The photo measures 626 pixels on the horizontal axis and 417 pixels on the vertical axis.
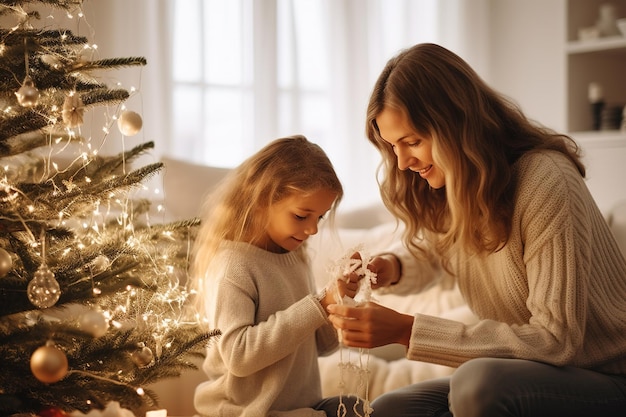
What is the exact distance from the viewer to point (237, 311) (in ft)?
5.18

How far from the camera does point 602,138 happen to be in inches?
122

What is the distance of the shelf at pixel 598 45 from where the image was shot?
306cm

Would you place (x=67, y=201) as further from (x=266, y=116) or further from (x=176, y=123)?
(x=266, y=116)

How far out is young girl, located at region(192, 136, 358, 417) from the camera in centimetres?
155

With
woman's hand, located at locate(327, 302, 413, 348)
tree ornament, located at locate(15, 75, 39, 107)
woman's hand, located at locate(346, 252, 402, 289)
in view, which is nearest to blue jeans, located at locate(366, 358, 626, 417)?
woman's hand, located at locate(327, 302, 413, 348)

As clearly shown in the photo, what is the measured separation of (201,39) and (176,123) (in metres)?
0.34

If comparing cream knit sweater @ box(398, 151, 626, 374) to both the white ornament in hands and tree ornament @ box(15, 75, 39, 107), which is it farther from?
tree ornament @ box(15, 75, 39, 107)

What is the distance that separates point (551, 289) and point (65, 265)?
913mm

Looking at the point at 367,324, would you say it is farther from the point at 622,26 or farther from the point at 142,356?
the point at 622,26

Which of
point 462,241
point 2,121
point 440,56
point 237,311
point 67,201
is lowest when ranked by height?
point 237,311

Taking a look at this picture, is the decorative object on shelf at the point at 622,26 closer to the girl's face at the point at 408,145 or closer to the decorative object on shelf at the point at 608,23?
the decorative object on shelf at the point at 608,23

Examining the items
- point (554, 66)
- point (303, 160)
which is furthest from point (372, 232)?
point (554, 66)

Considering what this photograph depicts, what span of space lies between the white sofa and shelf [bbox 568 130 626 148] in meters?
0.94

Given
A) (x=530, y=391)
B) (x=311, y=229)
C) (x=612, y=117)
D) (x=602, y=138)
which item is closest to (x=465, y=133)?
(x=311, y=229)
